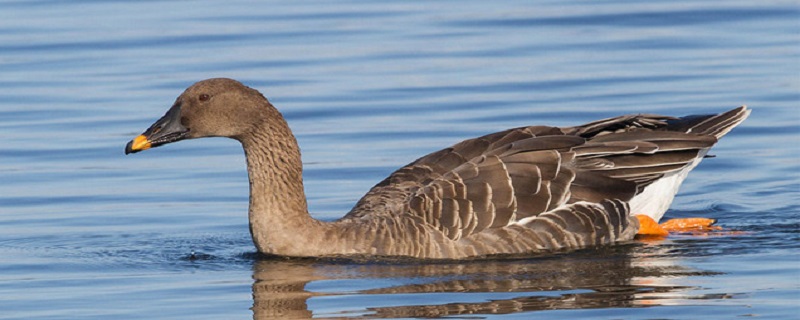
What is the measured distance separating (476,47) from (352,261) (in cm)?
1011

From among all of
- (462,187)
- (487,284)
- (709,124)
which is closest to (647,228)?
(709,124)

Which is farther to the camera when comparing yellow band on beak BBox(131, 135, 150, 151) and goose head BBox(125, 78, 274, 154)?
goose head BBox(125, 78, 274, 154)

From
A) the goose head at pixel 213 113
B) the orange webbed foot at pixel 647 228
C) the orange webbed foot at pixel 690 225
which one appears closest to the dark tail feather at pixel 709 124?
the orange webbed foot at pixel 690 225

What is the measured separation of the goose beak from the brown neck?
0.56 metres

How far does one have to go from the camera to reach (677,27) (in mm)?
24047

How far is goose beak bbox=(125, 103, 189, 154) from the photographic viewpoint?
1329cm

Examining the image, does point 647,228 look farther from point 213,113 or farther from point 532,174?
point 213,113

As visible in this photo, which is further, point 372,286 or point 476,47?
point 476,47

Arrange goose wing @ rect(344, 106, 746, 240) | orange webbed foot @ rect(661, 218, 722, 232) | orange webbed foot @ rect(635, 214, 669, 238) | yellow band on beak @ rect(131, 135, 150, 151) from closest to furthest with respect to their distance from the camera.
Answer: yellow band on beak @ rect(131, 135, 150, 151)
goose wing @ rect(344, 106, 746, 240)
orange webbed foot @ rect(635, 214, 669, 238)
orange webbed foot @ rect(661, 218, 722, 232)

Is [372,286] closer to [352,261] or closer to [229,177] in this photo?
[352,261]

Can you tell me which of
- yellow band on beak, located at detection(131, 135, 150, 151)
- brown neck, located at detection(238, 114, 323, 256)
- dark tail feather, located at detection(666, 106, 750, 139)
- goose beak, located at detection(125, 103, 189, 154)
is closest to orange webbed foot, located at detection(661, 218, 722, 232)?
dark tail feather, located at detection(666, 106, 750, 139)

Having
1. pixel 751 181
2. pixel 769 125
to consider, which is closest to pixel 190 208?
pixel 751 181

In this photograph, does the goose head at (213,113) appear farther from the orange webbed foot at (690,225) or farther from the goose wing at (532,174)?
the orange webbed foot at (690,225)

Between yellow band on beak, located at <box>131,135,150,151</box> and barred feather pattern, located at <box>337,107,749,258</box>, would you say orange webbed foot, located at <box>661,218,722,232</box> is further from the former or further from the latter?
yellow band on beak, located at <box>131,135,150,151</box>
